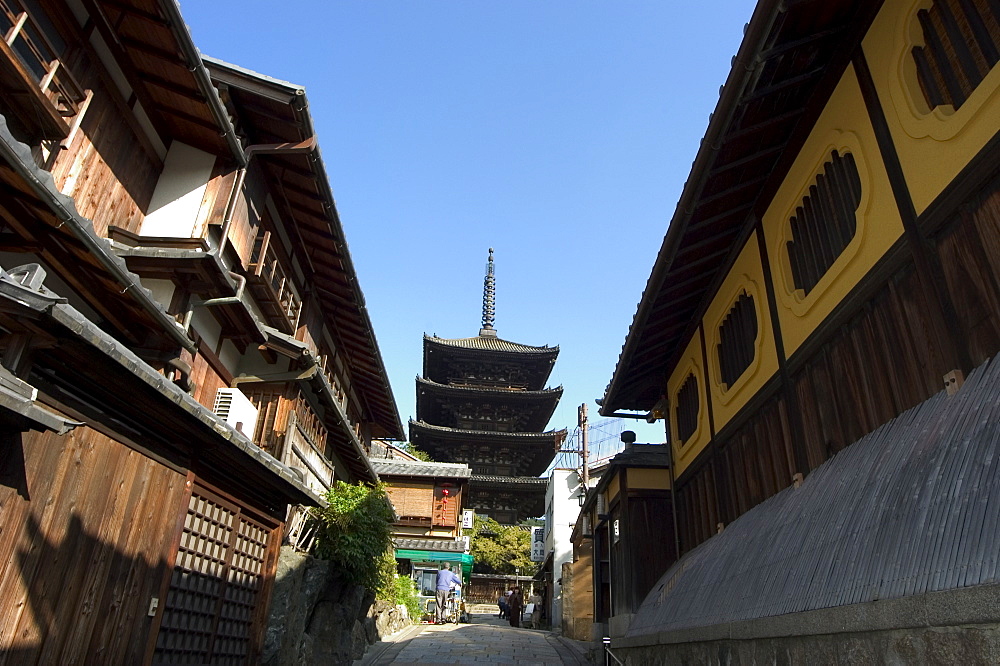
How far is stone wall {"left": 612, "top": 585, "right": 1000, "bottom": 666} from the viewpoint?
10.1 feet

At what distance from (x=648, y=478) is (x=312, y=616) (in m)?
7.78

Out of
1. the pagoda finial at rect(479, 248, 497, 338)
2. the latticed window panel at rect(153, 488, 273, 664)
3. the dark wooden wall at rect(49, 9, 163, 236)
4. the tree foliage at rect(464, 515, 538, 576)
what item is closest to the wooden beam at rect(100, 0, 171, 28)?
the dark wooden wall at rect(49, 9, 163, 236)

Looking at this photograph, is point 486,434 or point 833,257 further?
point 486,434

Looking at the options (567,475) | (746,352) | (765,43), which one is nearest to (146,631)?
(746,352)

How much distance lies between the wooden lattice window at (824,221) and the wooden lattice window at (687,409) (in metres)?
4.57

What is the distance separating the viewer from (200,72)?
9.14m

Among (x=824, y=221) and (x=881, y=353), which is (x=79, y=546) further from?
(x=824, y=221)

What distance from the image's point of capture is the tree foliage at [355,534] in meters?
13.7

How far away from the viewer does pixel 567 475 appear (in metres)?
40.2

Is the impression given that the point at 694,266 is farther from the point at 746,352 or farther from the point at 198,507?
the point at 198,507

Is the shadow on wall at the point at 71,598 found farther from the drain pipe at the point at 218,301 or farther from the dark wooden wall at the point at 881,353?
the dark wooden wall at the point at 881,353

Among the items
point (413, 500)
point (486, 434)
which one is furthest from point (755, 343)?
point (486, 434)

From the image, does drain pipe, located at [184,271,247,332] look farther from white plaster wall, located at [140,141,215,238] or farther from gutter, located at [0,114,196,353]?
gutter, located at [0,114,196,353]

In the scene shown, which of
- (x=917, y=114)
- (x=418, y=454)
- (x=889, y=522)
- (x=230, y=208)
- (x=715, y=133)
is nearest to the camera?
(x=889, y=522)
